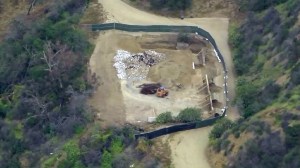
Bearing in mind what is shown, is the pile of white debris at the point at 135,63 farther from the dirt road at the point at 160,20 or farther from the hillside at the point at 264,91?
the hillside at the point at 264,91

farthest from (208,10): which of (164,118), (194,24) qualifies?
(164,118)

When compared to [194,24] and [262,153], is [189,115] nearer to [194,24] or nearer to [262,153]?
[262,153]

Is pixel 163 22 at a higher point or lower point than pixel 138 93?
higher

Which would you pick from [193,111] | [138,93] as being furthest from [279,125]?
[138,93]

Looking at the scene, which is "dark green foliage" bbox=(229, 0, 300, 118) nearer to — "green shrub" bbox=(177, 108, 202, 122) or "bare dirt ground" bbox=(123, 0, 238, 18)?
"bare dirt ground" bbox=(123, 0, 238, 18)

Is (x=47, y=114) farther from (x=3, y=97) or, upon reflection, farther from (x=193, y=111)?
(x=193, y=111)

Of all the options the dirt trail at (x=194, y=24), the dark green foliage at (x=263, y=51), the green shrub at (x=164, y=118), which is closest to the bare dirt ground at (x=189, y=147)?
the dirt trail at (x=194, y=24)

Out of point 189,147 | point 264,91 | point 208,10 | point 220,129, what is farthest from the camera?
point 208,10
